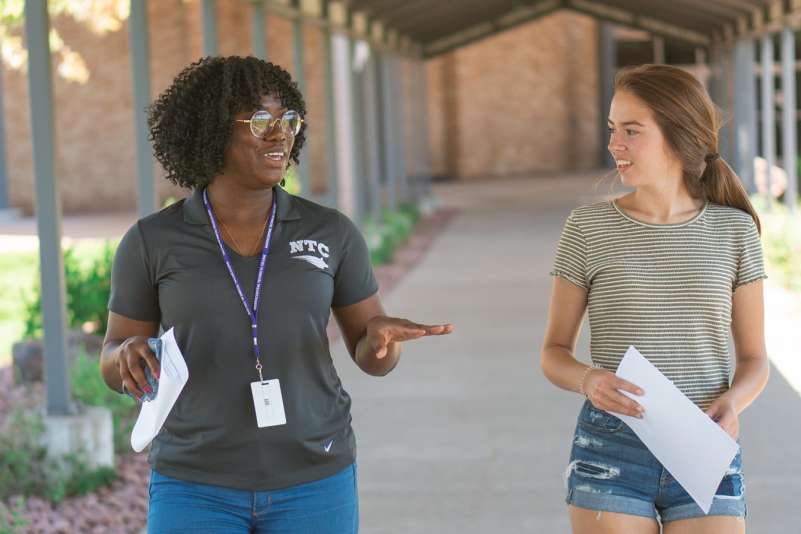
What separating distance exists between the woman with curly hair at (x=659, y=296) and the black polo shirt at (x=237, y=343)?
1.82ft

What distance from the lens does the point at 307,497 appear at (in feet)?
8.73

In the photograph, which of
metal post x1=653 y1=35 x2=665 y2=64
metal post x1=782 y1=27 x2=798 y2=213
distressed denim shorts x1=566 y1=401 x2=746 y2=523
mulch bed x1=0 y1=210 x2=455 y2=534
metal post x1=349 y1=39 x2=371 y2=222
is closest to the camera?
distressed denim shorts x1=566 y1=401 x2=746 y2=523

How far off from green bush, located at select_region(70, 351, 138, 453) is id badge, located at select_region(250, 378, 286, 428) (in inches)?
154

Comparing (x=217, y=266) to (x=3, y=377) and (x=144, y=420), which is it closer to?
(x=144, y=420)

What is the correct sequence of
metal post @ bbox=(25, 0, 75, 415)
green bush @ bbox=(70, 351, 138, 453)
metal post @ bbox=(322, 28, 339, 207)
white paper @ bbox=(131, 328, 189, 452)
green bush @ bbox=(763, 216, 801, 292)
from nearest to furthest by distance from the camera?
white paper @ bbox=(131, 328, 189, 452) < metal post @ bbox=(25, 0, 75, 415) < green bush @ bbox=(70, 351, 138, 453) < green bush @ bbox=(763, 216, 801, 292) < metal post @ bbox=(322, 28, 339, 207)

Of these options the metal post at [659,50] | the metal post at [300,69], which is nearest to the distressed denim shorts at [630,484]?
the metal post at [300,69]

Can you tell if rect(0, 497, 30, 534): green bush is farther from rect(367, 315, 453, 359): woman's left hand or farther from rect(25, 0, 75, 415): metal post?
rect(367, 315, 453, 359): woman's left hand

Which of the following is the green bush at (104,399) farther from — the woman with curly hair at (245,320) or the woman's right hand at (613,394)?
the woman's right hand at (613,394)

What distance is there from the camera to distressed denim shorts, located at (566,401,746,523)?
9.32 ft

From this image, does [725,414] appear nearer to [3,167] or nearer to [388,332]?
[388,332]

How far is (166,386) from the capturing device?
8.21 ft

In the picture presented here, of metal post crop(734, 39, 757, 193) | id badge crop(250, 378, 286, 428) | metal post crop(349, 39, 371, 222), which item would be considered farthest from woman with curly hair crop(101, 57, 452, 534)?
metal post crop(734, 39, 757, 193)

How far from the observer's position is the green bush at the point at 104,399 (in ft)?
21.3

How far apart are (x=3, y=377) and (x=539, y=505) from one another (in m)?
3.83
